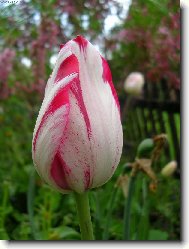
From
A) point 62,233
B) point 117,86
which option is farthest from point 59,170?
point 117,86

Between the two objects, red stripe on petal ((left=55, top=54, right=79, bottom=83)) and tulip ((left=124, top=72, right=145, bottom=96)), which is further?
tulip ((left=124, top=72, right=145, bottom=96))

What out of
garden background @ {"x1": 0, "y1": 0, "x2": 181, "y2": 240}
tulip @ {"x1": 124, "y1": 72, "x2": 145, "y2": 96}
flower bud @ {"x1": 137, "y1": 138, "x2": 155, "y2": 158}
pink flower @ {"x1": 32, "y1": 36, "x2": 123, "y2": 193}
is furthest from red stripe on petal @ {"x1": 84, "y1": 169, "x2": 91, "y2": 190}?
tulip @ {"x1": 124, "y1": 72, "x2": 145, "y2": 96}

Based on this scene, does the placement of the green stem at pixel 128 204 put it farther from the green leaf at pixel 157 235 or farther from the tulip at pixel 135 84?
the tulip at pixel 135 84

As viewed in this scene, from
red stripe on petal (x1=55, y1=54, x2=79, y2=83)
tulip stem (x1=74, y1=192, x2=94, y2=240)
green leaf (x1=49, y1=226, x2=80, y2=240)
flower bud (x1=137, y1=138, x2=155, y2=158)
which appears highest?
red stripe on petal (x1=55, y1=54, x2=79, y2=83)

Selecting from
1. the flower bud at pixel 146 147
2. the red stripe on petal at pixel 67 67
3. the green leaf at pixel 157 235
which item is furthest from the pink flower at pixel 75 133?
the green leaf at pixel 157 235

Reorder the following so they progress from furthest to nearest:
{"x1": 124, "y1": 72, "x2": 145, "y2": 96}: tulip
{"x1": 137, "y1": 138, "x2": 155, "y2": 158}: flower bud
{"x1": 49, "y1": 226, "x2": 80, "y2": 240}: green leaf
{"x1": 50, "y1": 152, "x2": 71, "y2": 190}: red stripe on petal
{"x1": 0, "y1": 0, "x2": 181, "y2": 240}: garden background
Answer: {"x1": 124, "y1": 72, "x2": 145, "y2": 96}: tulip → {"x1": 0, "y1": 0, "x2": 181, "y2": 240}: garden background → {"x1": 49, "y1": 226, "x2": 80, "y2": 240}: green leaf → {"x1": 137, "y1": 138, "x2": 155, "y2": 158}: flower bud → {"x1": 50, "y1": 152, "x2": 71, "y2": 190}: red stripe on petal

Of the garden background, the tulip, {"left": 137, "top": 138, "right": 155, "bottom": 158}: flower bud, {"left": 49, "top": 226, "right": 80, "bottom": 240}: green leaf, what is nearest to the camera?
{"left": 137, "top": 138, "right": 155, "bottom": 158}: flower bud

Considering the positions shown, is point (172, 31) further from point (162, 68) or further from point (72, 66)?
point (72, 66)

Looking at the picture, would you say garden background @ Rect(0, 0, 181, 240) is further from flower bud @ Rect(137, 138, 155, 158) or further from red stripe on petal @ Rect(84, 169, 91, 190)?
red stripe on petal @ Rect(84, 169, 91, 190)
